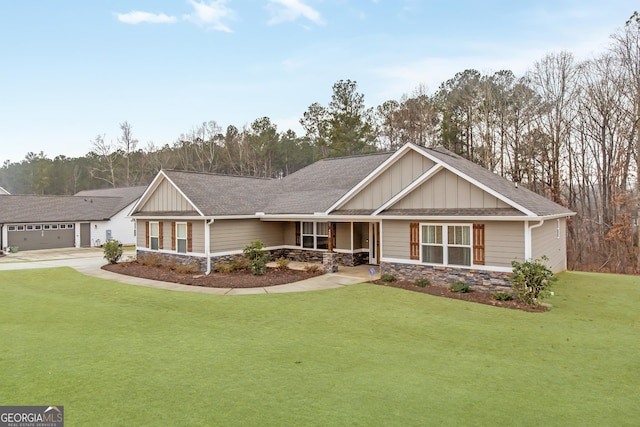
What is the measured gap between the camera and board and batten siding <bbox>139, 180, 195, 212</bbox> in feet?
58.9

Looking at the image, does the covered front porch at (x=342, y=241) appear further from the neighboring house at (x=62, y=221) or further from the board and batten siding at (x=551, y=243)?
the neighboring house at (x=62, y=221)

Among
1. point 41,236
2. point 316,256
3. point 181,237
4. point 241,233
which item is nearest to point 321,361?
point 316,256

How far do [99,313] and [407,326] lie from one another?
7740 mm

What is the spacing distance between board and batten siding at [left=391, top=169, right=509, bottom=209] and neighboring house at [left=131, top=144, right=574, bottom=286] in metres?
0.03

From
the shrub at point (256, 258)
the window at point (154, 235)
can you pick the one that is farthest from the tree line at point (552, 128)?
the window at point (154, 235)

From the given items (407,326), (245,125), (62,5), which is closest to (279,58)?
(62,5)

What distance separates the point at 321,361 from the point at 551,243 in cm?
1311

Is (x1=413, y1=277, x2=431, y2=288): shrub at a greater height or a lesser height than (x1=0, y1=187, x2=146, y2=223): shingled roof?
lesser

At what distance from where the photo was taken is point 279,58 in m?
22.4

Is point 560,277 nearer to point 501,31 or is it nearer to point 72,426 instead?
point 501,31

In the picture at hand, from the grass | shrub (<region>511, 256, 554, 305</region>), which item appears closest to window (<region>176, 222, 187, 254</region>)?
the grass

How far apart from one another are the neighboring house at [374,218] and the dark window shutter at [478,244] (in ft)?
0.10

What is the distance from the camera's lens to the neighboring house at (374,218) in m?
12.3

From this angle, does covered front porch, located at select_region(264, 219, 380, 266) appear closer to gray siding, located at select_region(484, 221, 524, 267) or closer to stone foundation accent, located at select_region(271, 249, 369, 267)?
stone foundation accent, located at select_region(271, 249, 369, 267)
